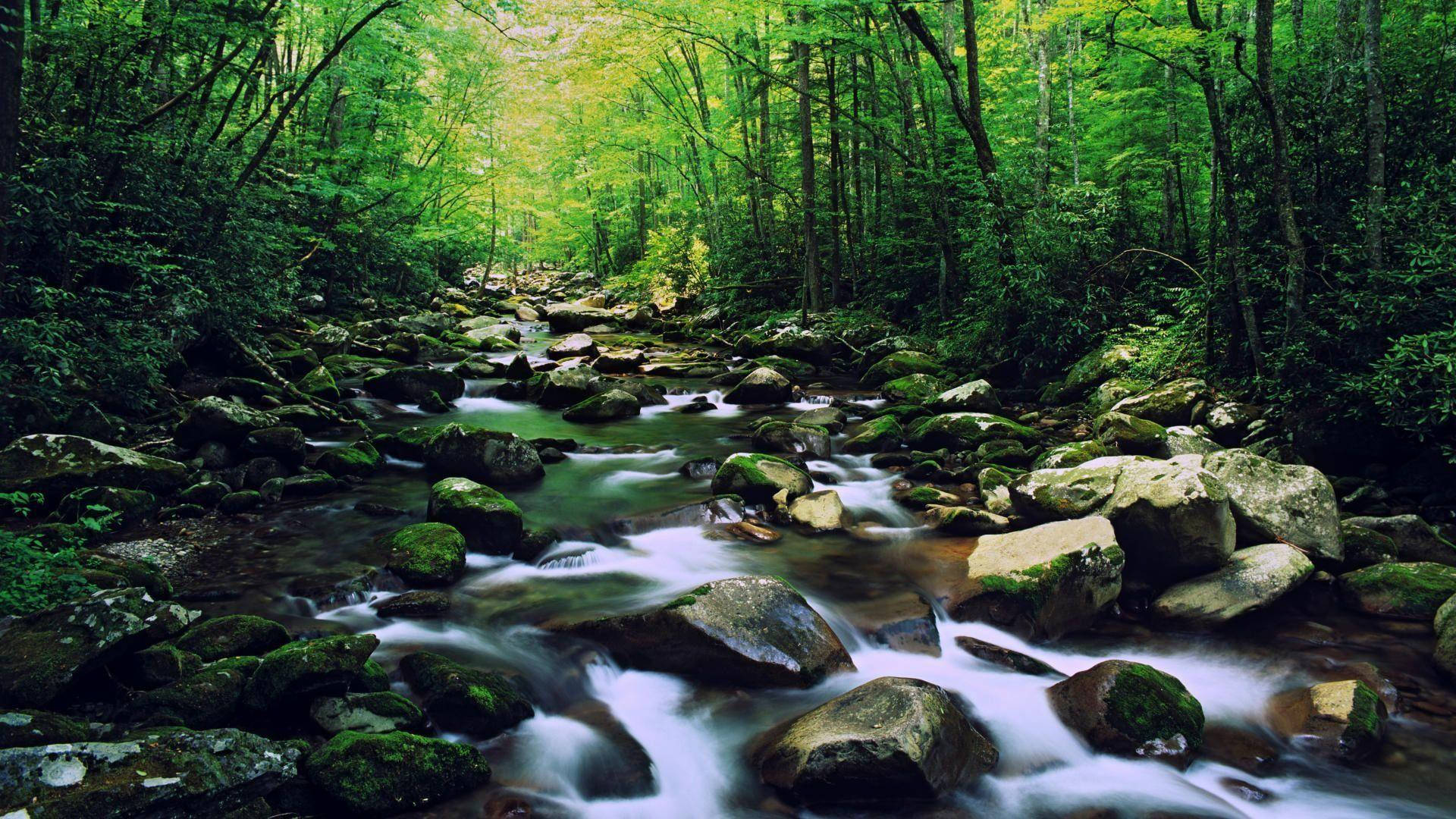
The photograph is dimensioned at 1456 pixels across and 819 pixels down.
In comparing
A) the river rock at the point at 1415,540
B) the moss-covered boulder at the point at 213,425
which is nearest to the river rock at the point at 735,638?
the river rock at the point at 1415,540

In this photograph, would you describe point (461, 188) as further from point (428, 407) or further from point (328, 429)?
point (328, 429)

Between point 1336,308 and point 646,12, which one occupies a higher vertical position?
point 646,12

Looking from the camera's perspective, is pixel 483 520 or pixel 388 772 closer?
pixel 388 772

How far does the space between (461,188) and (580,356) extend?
28.3 ft

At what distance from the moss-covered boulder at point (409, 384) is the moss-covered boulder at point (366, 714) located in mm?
9498

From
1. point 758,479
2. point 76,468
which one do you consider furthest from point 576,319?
point 76,468

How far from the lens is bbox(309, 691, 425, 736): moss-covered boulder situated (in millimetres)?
3873

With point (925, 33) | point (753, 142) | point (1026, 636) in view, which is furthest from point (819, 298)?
point (1026, 636)

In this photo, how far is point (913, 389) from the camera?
12773 millimetres

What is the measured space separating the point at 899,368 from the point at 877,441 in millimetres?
4442

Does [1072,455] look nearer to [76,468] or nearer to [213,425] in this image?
[213,425]

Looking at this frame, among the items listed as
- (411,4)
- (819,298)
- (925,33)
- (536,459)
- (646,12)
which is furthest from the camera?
(819,298)

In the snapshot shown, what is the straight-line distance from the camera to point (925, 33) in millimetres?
12125

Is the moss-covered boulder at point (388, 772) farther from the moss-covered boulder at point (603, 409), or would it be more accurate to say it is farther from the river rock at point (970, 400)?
the river rock at point (970, 400)
